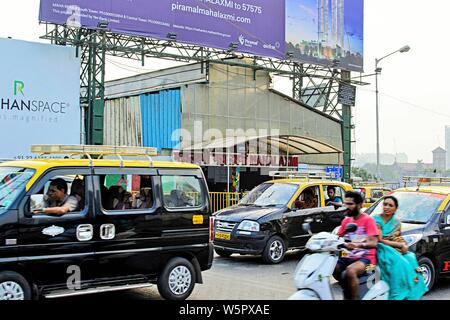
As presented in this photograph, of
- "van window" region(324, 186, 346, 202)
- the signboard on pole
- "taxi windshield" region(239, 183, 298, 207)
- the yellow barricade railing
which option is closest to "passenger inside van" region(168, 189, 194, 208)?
"taxi windshield" region(239, 183, 298, 207)

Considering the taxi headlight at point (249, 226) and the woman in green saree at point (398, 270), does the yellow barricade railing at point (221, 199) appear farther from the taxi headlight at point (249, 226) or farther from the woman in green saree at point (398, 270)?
the woman in green saree at point (398, 270)

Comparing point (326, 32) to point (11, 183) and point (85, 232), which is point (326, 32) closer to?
point (85, 232)

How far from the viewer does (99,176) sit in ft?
22.4

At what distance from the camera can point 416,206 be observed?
882 cm

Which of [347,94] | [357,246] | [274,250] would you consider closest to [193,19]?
[347,94]

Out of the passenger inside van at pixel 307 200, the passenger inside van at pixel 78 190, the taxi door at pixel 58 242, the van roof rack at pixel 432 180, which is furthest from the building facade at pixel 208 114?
the taxi door at pixel 58 242

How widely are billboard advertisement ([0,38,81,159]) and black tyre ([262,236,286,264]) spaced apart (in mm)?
10724

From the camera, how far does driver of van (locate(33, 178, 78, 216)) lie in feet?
20.8

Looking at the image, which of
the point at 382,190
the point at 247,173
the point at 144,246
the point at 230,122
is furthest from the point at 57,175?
the point at 247,173

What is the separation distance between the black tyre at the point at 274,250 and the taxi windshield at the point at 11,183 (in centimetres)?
566

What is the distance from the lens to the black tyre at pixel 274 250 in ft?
35.1

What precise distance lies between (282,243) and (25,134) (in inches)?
437

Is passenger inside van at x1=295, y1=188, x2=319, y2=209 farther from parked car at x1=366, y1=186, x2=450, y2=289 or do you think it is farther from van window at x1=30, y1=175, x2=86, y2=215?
van window at x1=30, y1=175, x2=86, y2=215

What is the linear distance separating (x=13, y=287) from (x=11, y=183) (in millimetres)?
1292
